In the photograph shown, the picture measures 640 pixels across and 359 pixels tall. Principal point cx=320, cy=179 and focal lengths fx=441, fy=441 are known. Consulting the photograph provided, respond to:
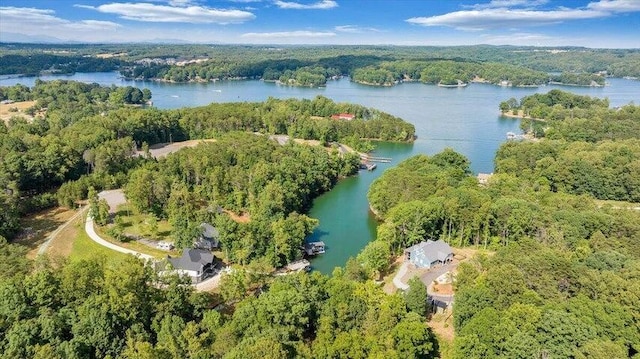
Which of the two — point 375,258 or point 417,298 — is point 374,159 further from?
point 417,298

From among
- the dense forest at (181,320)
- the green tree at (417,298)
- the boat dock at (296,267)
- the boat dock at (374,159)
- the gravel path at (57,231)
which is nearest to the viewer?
the dense forest at (181,320)

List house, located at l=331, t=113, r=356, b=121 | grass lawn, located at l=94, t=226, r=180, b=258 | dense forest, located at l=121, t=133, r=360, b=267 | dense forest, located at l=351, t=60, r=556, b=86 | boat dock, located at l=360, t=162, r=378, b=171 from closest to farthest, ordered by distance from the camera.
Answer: dense forest, located at l=121, t=133, r=360, b=267 → grass lawn, located at l=94, t=226, r=180, b=258 → boat dock, located at l=360, t=162, r=378, b=171 → house, located at l=331, t=113, r=356, b=121 → dense forest, located at l=351, t=60, r=556, b=86

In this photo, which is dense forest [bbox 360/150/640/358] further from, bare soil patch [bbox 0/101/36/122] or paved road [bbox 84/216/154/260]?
bare soil patch [bbox 0/101/36/122]

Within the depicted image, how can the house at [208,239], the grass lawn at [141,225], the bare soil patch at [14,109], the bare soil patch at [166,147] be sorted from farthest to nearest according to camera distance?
the bare soil patch at [14,109], the bare soil patch at [166,147], the grass lawn at [141,225], the house at [208,239]

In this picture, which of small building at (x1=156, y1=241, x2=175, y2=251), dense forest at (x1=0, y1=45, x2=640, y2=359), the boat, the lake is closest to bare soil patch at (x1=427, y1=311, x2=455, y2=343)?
dense forest at (x1=0, y1=45, x2=640, y2=359)

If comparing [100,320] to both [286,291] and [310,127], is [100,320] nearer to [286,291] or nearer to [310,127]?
[286,291]

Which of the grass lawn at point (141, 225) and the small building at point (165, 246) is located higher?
the grass lawn at point (141, 225)

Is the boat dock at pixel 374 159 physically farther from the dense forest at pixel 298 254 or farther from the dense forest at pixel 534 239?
the dense forest at pixel 534 239

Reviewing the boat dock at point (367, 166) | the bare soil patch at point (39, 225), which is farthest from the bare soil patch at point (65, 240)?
the boat dock at point (367, 166)
